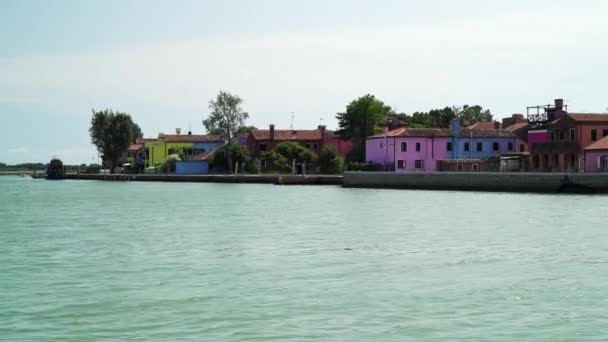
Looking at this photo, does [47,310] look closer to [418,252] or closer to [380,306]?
[380,306]

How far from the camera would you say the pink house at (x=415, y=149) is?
10019 cm

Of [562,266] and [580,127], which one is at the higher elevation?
[580,127]

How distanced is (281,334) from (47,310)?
17.5 feet

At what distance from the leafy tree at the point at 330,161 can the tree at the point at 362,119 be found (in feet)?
12.9

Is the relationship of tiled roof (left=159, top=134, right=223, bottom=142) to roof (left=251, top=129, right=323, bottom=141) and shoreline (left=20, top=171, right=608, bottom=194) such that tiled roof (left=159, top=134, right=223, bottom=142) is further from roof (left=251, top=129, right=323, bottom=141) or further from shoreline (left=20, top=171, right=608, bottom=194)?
shoreline (left=20, top=171, right=608, bottom=194)

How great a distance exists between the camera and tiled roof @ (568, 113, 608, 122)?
8394 centimetres

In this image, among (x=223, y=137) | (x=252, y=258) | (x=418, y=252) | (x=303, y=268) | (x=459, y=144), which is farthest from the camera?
(x=223, y=137)

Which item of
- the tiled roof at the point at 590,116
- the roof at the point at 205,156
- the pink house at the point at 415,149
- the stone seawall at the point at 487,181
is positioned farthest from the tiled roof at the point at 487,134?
the roof at the point at 205,156

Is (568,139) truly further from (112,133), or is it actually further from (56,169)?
(56,169)

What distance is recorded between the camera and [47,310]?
18281 millimetres

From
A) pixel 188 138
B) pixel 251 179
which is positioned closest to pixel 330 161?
pixel 251 179

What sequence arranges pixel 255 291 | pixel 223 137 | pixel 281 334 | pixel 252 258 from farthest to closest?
pixel 223 137 → pixel 252 258 → pixel 255 291 → pixel 281 334

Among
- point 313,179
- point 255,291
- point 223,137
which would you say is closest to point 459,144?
point 313,179

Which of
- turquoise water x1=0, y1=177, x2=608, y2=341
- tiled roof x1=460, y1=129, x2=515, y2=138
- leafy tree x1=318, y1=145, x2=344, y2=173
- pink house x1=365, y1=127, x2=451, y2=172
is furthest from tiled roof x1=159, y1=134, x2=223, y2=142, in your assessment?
turquoise water x1=0, y1=177, x2=608, y2=341
